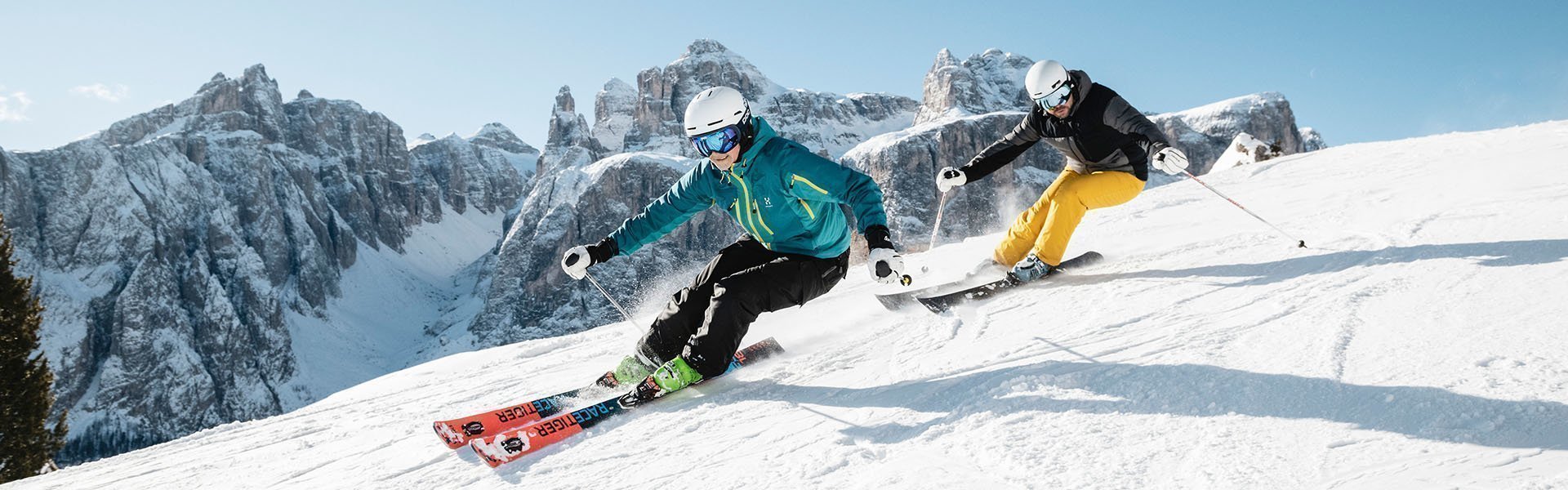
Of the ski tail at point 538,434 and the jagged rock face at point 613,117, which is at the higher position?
the jagged rock face at point 613,117

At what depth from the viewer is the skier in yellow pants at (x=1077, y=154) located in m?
6.30

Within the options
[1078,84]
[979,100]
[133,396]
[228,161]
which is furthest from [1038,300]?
[979,100]

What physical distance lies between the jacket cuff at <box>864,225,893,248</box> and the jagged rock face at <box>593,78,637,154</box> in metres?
185

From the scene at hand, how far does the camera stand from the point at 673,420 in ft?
12.7

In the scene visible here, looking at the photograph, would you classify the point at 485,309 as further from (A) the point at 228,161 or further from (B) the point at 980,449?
(B) the point at 980,449

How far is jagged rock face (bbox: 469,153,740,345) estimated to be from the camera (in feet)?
455

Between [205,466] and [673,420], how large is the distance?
2880 mm

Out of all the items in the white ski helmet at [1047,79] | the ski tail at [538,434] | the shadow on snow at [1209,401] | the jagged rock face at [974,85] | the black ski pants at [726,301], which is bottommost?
the shadow on snow at [1209,401]

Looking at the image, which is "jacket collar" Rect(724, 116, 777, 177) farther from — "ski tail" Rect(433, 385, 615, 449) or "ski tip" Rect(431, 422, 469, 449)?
"ski tip" Rect(431, 422, 469, 449)

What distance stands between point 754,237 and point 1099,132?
312 cm

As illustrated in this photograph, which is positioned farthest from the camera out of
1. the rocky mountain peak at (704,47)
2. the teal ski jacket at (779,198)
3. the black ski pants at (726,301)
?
the rocky mountain peak at (704,47)

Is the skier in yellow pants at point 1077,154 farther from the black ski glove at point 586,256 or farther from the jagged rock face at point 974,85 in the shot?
the jagged rock face at point 974,85

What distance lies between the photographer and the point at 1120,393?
3.31 metres

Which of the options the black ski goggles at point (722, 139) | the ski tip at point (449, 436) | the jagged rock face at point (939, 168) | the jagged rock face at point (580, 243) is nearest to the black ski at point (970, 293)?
the black ski goggles at point (722, 139)
